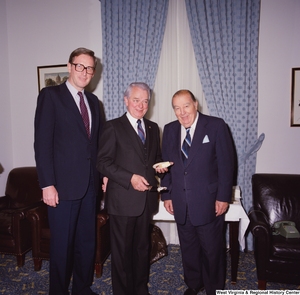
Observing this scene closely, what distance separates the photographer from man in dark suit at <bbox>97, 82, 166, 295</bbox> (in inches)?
81.9

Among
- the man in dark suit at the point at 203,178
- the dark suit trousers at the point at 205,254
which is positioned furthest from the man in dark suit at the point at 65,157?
the dark suit trousers at the point at 205,254

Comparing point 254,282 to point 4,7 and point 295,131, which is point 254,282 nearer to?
point 295,131

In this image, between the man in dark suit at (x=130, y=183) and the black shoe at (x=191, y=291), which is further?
the black shoe at (x=191, y=291)

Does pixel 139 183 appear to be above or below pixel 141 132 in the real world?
below

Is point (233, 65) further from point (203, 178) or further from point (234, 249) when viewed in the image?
point (234, 249)

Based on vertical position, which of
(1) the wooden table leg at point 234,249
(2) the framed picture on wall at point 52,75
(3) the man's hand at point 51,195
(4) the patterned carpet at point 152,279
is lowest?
(4) the patterned carpet at point 152,279

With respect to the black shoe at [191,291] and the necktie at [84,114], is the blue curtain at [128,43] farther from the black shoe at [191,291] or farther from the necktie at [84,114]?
the black shoe at [191,291]

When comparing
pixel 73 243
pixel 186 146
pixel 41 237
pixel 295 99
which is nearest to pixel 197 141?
pixel 186 146

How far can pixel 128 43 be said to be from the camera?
3473 mm

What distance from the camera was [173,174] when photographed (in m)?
2.25

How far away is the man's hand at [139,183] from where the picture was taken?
6.40ft

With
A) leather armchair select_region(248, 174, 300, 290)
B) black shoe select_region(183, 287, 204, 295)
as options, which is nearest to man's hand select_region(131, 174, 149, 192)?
A: black shoe select_region(183, 287, 204, 295)

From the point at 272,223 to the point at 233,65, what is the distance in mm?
2067

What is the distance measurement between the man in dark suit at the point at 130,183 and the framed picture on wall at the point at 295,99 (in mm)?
2252
